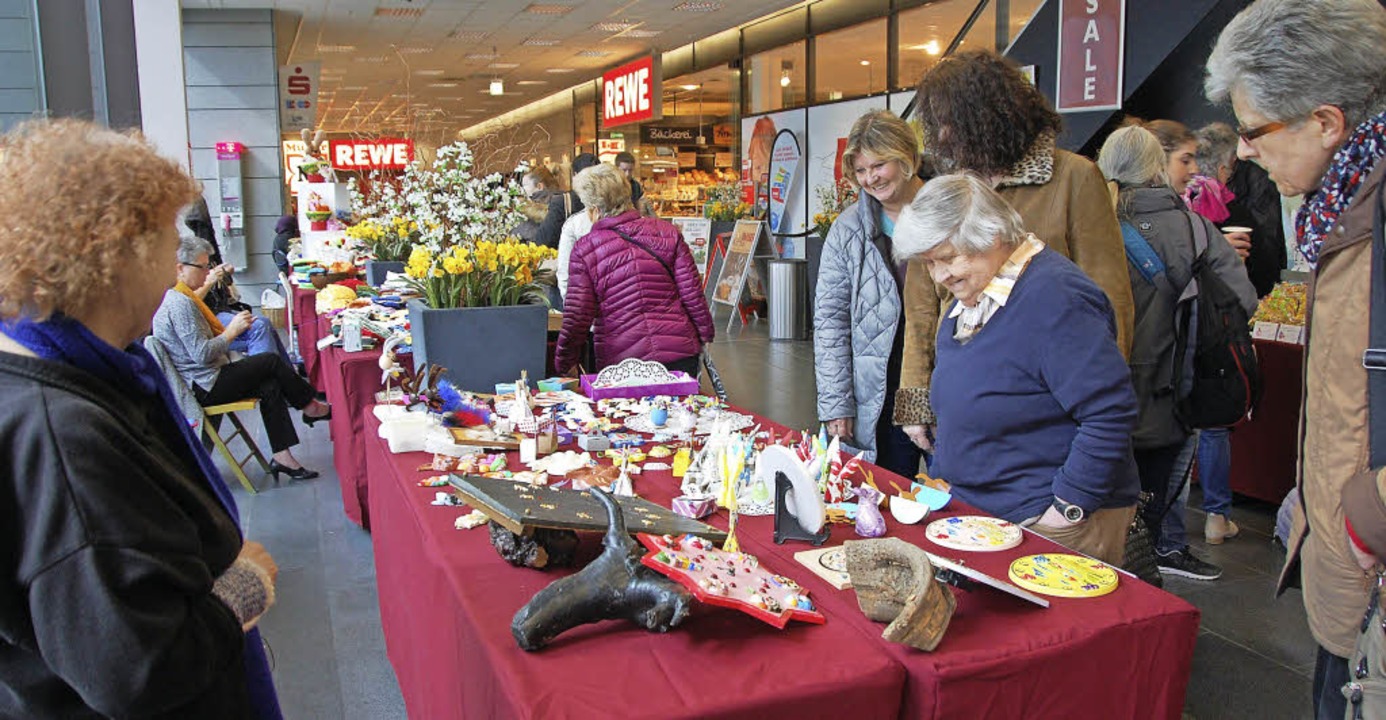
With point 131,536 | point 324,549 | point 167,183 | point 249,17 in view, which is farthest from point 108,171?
point 249,17

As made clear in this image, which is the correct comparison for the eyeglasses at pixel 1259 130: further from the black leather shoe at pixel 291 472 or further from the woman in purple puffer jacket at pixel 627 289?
the black leather shoe at pixel 291 472

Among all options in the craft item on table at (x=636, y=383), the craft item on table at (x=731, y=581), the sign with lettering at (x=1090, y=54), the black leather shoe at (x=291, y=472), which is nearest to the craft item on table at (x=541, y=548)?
the craft item on table at (x=731, y=581)

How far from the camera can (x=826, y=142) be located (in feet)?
36.7

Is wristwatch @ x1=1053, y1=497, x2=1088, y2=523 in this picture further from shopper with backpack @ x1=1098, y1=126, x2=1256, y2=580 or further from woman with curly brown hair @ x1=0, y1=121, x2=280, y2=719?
woman with curly brown hair @ x1=0, y1=121, x2=280, y2=719

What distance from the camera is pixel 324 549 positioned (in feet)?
12.7

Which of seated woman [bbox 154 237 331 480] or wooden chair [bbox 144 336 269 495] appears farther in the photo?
seated woman [bbox 154 237 331 480]

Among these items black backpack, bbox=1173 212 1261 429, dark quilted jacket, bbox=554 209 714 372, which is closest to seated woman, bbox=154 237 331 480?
dark quilted jacket, bbox=554 209 714 372

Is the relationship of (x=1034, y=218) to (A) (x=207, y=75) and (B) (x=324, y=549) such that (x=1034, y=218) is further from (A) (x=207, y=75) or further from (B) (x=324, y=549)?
(A) (x=207, y=75)

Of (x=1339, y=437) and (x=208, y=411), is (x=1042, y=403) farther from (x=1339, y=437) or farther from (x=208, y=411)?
(x=208, y=411)

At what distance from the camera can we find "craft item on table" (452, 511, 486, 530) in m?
1.75

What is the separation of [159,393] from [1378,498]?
150 cm

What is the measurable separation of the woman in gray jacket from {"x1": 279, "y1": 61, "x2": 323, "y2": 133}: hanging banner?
11.4m

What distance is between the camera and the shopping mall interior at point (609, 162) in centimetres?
136

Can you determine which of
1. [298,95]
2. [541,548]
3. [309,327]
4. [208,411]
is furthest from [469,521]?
[298,95]
